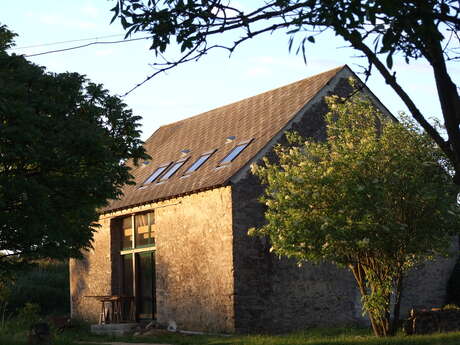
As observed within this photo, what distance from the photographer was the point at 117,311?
24.1 m

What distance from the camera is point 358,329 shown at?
1945 centimetres

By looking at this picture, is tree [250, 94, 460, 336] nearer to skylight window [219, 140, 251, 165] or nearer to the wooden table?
skylight window [219, 140, 251, 165]

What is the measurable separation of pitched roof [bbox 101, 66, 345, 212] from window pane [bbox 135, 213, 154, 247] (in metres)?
0.71

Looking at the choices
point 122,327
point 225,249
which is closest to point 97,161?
point 225,249

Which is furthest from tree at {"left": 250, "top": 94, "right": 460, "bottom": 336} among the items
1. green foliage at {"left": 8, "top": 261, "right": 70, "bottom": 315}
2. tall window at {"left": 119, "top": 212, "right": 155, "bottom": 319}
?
green foliage at {"left": 8, "top": 261, "right": 70, "bottom": 315}

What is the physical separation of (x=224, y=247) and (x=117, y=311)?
599 centimetres

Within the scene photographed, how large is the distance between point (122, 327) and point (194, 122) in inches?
374

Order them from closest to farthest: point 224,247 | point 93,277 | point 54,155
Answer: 1. point 54,155
2. point 224,247
3. point 93,277

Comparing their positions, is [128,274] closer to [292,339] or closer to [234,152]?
[234,152]

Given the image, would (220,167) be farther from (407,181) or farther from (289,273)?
(407,181)

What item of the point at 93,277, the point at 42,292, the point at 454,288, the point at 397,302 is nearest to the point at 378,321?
the point at 397,302

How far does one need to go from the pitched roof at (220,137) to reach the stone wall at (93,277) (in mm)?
1526

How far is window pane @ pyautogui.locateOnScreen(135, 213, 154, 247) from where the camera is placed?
79.0 feet

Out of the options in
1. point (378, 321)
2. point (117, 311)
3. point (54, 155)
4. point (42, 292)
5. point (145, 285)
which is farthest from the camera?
point (42, 292)
